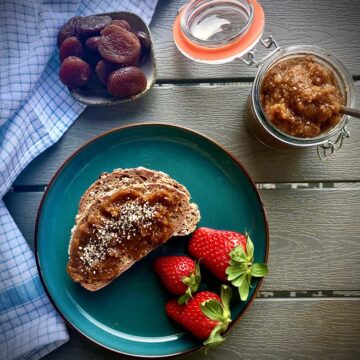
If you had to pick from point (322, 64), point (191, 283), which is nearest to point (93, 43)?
point (322, 64)

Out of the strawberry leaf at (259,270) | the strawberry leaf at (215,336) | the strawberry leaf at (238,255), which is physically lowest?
the strawberry leaf at (215,336)

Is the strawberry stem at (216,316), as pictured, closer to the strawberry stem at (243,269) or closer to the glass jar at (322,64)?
the strawberry stem at (243,269)

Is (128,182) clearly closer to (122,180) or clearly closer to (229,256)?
(122,180)

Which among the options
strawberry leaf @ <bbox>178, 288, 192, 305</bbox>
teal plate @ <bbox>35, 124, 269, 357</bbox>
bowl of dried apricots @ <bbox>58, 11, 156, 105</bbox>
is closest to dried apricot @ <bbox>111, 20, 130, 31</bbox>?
bowl of dried apricots @ <bbox>58, 11, 156, 105</bbox>

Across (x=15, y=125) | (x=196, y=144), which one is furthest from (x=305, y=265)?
(x=15, y=125)

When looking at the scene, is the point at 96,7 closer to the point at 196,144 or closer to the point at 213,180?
the point at 196,144

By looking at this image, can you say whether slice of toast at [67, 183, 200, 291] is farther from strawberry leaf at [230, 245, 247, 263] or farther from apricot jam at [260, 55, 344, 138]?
apricot jam at [260, 55, 344, 138]

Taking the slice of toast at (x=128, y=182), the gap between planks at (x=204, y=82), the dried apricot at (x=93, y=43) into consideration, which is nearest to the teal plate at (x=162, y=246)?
the slice of toast at (x=128, y=182)
